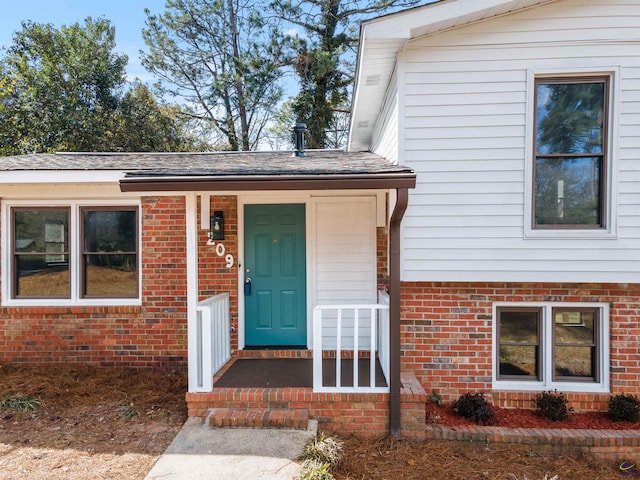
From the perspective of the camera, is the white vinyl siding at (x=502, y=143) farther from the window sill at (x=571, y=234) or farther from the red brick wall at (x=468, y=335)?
the red brick wall at (x=468, y=335)

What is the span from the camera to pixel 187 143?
1658cm

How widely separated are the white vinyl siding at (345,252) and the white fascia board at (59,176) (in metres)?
2.57

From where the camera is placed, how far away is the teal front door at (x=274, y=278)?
Result: 5.16m

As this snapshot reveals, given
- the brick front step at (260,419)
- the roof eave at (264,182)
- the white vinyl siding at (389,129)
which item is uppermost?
the white vinyl siding at (389,129)

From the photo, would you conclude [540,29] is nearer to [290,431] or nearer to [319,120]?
[290,431]

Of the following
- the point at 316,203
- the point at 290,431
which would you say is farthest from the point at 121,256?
the point at 290,431

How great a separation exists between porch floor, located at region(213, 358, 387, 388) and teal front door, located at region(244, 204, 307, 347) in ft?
1.24

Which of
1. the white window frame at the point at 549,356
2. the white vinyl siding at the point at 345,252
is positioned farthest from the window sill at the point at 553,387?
the white vinyl siding at the point at 345,252

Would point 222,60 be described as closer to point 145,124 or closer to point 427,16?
point 145,124

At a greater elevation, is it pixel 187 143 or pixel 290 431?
pixel 187 143

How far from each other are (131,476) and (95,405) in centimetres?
164

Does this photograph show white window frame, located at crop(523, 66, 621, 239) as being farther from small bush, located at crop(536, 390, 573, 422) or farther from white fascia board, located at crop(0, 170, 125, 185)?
white fascia board, located at crop(0, 170, 125, 185)

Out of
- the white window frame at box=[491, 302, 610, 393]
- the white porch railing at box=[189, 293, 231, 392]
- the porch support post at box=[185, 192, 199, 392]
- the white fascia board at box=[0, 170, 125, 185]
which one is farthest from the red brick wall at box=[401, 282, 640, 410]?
the white fascia board at box=[0, 170, 125, 185]

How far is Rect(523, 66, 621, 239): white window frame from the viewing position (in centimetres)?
380
